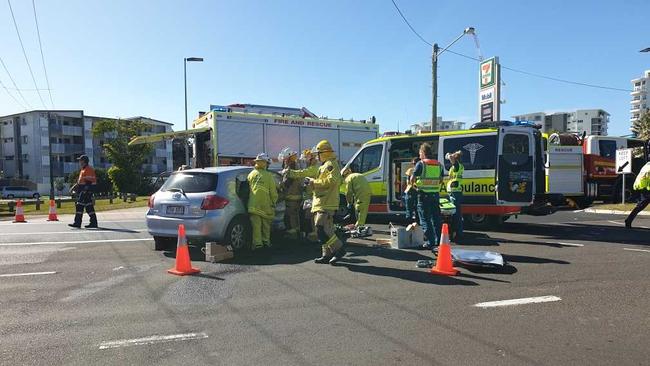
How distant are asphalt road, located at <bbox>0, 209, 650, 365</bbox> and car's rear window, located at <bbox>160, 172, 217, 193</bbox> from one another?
3.85 feet

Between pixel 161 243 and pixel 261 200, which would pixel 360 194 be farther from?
pixel 161 243

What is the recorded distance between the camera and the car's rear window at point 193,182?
26.8 ft

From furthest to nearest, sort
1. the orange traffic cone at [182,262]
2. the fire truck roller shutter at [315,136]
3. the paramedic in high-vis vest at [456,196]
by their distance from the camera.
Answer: the fire truck roller shutter at [315,136]
the paramedic in high-vis vest at [456,196]
the orange traffic cone at [182,262]

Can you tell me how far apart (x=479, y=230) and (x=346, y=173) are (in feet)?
11.5

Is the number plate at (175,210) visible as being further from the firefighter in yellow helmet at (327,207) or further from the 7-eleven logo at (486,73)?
the 7-eleven logo at (486,73)

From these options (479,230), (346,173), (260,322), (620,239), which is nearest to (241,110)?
(346,173)

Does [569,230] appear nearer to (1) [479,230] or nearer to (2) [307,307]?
(1) [479,230]

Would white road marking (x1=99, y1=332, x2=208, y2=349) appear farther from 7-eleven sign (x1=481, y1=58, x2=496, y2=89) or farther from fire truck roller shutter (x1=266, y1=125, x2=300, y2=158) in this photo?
7-eleven sign (x1=481, y1=58, x2=496, y2=89)

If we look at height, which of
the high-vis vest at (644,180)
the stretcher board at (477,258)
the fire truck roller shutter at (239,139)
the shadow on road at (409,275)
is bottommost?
the shadow on road at (409,275)

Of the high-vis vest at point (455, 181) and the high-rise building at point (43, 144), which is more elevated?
the high-rise building at point (43, 144)

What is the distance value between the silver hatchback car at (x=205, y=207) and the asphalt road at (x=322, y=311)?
555 millimetres

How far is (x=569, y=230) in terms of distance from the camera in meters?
11.7

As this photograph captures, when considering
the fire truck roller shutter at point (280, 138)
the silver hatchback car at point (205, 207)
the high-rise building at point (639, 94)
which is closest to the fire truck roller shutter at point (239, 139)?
the fire truck roller shutter at point (280, 138)

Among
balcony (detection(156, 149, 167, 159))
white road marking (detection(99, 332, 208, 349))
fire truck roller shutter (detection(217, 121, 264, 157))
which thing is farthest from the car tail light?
balcony (detection(156, 149, 167, 159))
